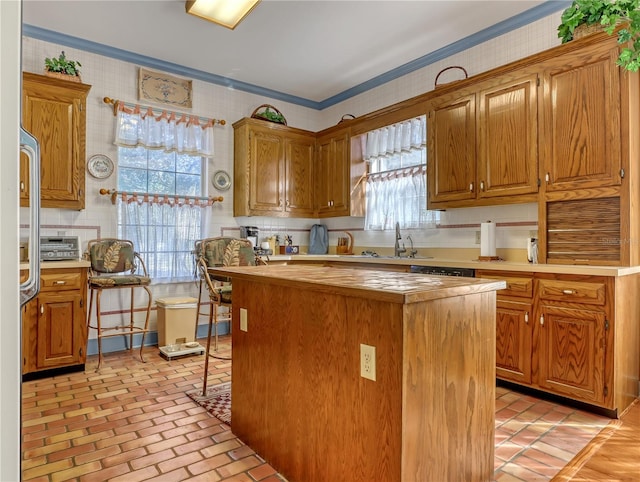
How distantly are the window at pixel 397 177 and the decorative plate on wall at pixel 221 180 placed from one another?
1706 millimetres

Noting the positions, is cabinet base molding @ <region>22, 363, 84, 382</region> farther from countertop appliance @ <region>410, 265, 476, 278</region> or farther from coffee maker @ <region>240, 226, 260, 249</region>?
countertop appliance @ <region>410, 265, 476, 278</region>

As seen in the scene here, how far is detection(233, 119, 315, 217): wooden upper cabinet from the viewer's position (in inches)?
186

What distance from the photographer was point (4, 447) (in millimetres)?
562

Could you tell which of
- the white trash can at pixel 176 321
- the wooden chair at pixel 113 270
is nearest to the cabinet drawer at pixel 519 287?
the white trash can at pixel 176 321

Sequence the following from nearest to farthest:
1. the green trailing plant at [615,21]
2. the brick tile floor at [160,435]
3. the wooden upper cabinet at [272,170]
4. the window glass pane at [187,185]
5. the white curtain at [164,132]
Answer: the brick tile floor at [160,435] → the green trailing plant at [615,21] → the white curtain at [164,132] → the window glass pane at [187,185] → the wooden upper cabinet at [272,170]

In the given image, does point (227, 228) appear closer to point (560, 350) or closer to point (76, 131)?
point (76, 131)

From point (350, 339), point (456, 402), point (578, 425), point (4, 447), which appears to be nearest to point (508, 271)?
point (578, 425)

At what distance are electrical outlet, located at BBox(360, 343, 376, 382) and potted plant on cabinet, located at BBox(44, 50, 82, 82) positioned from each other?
363cm

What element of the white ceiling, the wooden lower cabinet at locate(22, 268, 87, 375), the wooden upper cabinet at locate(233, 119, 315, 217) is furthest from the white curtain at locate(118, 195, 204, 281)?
the white ceiling

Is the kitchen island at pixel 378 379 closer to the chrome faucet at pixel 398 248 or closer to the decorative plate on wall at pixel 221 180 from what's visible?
the chrome faucet at pixel 398 248

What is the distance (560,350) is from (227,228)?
358 cm

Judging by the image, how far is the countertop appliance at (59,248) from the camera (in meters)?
3.29

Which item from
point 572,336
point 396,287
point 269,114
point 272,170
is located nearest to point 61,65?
point 269,114

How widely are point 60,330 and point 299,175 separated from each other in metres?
3.10
